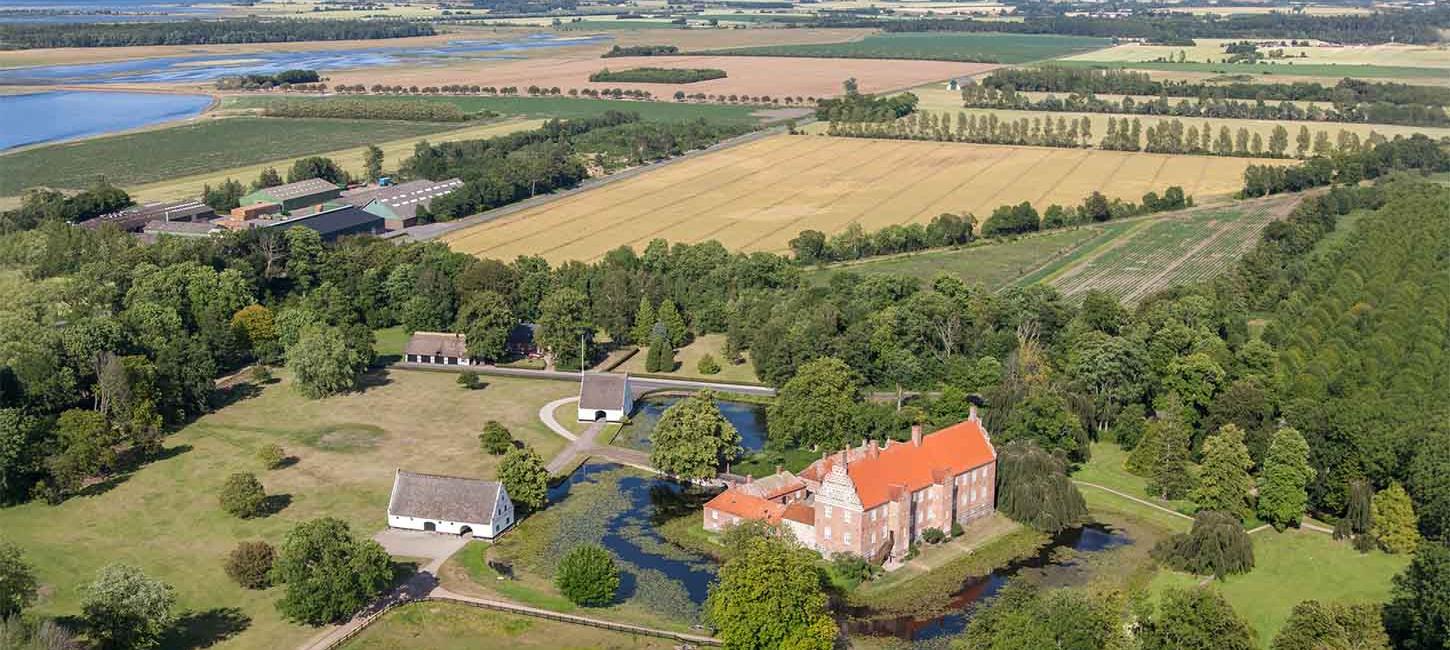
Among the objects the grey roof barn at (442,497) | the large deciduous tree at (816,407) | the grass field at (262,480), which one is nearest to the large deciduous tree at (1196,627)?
the large deciduous tree at (816,407)

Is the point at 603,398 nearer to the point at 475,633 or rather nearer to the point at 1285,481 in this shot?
the point at 475,633

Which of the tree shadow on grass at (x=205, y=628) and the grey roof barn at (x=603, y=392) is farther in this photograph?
the grey roof barn at (x=603, y=392)

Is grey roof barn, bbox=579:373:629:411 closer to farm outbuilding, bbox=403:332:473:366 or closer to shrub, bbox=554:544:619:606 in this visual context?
farm outbuilding, bbox=403:332:473:366

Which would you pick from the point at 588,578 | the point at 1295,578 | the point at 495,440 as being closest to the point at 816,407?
the point at 495,440

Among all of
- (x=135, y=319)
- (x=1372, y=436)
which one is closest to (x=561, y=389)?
(x=135, y=319)

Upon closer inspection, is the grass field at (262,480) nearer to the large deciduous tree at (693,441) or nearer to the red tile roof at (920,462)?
the large deciduous tree at (693,441)


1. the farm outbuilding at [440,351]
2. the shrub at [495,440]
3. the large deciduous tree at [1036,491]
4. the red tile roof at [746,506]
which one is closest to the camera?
the red tile roof at [746,506]

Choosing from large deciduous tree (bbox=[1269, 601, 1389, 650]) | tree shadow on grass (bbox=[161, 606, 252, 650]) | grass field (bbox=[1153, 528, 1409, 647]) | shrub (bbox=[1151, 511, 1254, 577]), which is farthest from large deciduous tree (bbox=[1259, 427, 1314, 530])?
tree shadow on grass (bbox=[161, 606, 252, 650])

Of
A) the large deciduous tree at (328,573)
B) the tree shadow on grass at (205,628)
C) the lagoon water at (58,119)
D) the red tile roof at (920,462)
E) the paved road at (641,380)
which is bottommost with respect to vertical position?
the paved road at (641,380)
